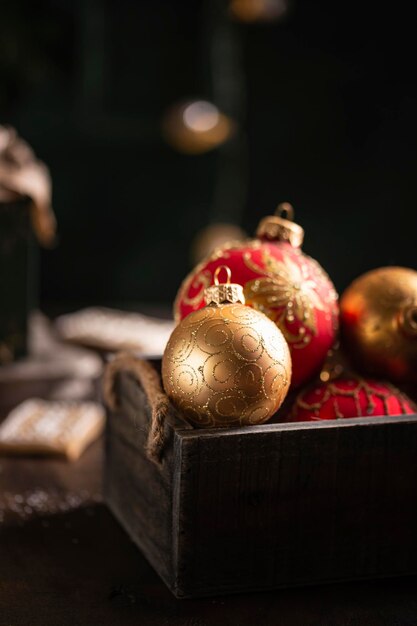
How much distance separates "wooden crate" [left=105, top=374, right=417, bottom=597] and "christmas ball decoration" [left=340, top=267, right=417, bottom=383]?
113 mm

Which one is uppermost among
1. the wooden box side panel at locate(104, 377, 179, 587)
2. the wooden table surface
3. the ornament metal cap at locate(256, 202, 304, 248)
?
the ornament metal cap at locate(256, 202, 304, 248)

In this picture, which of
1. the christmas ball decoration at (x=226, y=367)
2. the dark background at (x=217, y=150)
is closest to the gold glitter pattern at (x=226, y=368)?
the christmas ball decoration at (x=226, y=367)

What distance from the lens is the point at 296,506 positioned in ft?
2.86

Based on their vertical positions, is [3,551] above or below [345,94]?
below

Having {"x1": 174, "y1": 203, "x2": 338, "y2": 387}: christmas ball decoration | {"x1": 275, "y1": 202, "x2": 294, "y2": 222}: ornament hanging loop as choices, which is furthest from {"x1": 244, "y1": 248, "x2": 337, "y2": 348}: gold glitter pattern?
{"x1": 275, "y1": 202, "x2": 294, "y2": 222}: ornament hanging loop

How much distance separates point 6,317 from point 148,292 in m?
1.67

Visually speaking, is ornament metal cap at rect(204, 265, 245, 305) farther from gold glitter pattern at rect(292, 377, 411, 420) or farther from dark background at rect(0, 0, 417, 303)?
dark background at rect(0, 0, 417, 303)

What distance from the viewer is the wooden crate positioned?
0.84 meters

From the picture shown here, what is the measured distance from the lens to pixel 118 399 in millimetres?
1056

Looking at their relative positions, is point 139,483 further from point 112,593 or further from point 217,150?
point 217,150

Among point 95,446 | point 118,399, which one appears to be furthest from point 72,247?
point 118,399

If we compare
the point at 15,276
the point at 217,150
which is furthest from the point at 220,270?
the point at 217,150

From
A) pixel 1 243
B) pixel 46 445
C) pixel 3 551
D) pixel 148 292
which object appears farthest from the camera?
pixel 148 292

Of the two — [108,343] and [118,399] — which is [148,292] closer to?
[108,343]
